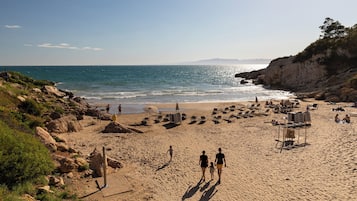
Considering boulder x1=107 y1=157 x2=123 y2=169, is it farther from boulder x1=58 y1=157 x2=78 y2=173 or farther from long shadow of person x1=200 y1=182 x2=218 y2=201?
long shadow of person x1=200 y1=182 x2=218 y2=201

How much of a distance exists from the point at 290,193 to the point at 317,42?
5914 centimetres

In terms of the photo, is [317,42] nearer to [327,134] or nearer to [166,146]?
[327,134]

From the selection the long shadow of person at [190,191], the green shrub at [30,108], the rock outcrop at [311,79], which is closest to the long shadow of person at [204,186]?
the long shadow of person at [190,191]

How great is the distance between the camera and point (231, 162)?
14.8 m

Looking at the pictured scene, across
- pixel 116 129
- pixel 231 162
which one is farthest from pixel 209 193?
pixel 116 129

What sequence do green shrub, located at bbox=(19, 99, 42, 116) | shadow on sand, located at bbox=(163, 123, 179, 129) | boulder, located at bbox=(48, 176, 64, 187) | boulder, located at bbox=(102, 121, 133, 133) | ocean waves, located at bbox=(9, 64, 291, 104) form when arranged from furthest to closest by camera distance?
ocean waves, located at bbox=(9, 64, 291, 104) → shadow on sand, located at bbox=(163, 123, 179, 129) → boulder, located at bbox=(102, 121, 133, 133) → green shrub, located at bbox=(19, 99, 42, 116) → boulder, located at bbox=(48, 176, 64, 187)

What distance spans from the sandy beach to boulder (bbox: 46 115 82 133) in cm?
65

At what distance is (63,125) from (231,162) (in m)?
12.7

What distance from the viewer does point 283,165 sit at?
46.0 feet

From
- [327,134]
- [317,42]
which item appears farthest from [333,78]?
[327,134]

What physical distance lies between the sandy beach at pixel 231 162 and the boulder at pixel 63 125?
0.65 m

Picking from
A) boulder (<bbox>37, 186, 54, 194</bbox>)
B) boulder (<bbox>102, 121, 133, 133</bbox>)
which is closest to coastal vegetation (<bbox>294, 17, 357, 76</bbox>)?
boulder (<bbox>102, 121, 133, 133</bbox>)

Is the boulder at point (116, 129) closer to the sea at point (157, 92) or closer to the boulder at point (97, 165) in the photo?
the boulder at point (97, 165)

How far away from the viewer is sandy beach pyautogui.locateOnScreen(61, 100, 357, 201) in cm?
1103
